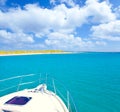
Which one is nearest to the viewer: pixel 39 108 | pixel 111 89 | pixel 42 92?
pixel 39 108

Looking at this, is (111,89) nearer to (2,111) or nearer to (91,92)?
(91,92)

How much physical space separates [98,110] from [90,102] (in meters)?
1.46

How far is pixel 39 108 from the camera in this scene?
25.1 ft

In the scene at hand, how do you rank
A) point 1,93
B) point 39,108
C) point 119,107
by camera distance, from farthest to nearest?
point 1,93 → point 119,107 → point 39,108

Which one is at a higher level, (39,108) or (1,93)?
(39,108)

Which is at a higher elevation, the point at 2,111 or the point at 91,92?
the point at 2,111

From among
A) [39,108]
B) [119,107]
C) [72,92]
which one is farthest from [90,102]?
[39,108]

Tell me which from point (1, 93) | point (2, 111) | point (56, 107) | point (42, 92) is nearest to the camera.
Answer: point (2, 111)

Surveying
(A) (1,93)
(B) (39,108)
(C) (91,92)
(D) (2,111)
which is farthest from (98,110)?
(A) (1,93)

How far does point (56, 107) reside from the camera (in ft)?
27.3

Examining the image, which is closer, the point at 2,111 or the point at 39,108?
the point at 2,111

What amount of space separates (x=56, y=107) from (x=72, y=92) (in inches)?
300

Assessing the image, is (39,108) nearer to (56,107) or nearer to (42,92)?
(56,107)

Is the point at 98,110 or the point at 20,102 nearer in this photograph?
the point at 20,102
